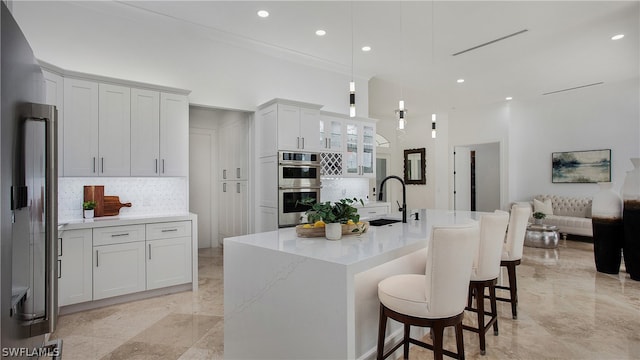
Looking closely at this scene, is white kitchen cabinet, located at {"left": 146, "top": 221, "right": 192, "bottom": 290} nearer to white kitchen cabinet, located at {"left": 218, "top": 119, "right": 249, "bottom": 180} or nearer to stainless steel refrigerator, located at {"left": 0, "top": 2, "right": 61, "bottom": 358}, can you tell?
white kitchen cabinet, located at {"left": 218, "top": 119, "right": 249, "bottom": 180}

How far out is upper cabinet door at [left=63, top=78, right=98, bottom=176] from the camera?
326cm

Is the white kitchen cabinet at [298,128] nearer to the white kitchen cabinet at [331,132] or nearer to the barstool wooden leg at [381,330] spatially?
the white kitchen cabinet at [331,132]

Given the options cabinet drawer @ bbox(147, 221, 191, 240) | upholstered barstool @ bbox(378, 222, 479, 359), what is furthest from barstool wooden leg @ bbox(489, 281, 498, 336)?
cabinet drawer @ bbox(147, 221, 191, 240)

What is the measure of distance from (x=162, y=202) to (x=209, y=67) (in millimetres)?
1888

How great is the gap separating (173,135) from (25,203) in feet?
9.60

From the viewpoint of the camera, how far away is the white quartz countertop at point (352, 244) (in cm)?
171

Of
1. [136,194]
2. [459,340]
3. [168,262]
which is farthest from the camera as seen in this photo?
[136,194]

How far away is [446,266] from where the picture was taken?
1730 millimetres

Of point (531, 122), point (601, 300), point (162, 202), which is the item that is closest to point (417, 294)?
point (601, 300)

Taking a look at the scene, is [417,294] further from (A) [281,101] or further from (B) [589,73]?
(B) [589,73]

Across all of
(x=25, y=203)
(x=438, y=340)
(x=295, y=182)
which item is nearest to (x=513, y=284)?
(x=438, y=340)

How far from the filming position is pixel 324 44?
4633 millimetres

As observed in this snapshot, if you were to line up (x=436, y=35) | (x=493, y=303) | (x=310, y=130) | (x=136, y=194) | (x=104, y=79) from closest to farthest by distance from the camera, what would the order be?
(x=493, y=303)
(x=104, y=79)
(x=136, y=194)
(x=436, y=35)
(x=310, y=130)

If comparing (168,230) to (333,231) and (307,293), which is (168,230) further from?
(307,293)
